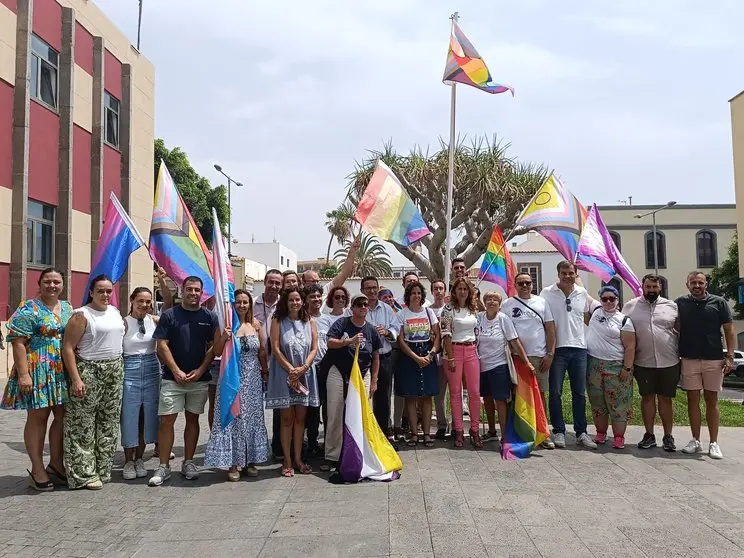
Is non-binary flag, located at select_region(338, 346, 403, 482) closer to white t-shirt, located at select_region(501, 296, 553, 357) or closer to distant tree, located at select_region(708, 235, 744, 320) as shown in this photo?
white t-shirt, located at select_region(501, 296, 553, 357)

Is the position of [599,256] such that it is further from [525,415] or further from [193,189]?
[193,189]

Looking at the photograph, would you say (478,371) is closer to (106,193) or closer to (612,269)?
(612,269)

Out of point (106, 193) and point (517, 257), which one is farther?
point (517, 257)

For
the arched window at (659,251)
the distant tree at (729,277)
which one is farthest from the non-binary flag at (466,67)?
the arched window at (659,251)

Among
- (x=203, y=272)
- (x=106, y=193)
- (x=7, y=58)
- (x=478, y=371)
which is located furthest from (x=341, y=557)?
(x=106, y=193)

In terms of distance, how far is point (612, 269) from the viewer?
8.18m

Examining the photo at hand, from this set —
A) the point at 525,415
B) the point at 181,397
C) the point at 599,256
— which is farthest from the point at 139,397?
the point at 599,256

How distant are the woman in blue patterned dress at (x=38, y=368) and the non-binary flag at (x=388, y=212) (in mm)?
3948

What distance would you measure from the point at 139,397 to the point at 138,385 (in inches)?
4.5

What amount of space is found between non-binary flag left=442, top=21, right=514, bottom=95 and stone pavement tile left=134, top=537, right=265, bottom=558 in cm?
729

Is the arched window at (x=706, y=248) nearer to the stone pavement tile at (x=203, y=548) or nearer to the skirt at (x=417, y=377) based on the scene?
the skirt at (x=417, y=377)

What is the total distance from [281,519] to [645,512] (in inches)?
109

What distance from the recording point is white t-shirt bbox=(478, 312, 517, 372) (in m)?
6.73

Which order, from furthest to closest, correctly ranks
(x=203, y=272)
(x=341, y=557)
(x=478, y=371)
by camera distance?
1. (x=203, y=272)
2. (x=478, y=371)
3. (x=341, y=557)
